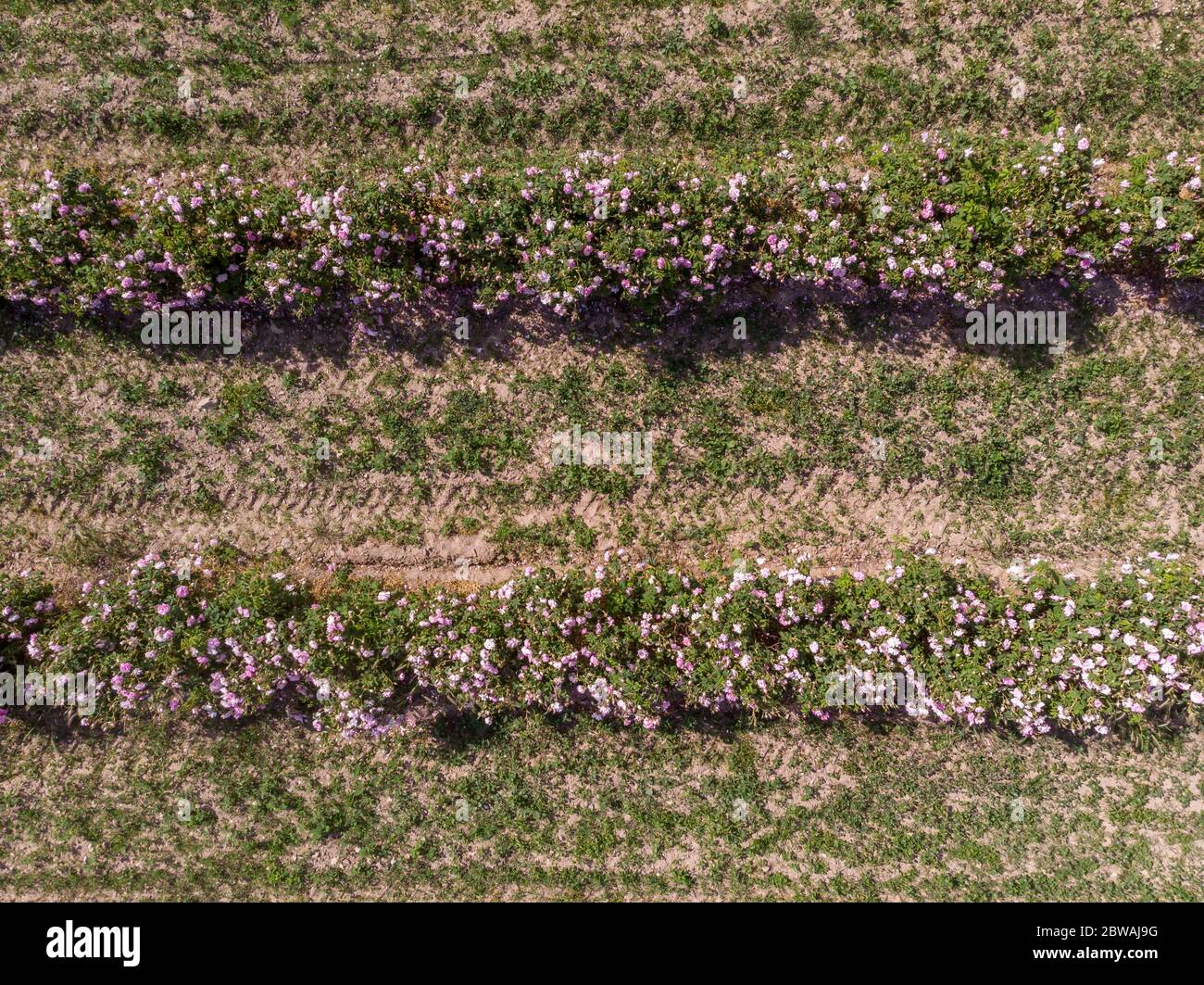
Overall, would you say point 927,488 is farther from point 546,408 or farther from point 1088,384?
Result: point 546,408

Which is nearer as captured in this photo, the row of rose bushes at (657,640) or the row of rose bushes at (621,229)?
the row of rose bushes at (657,640)

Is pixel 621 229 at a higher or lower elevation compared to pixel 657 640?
higher

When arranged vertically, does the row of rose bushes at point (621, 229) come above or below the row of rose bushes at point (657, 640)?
above

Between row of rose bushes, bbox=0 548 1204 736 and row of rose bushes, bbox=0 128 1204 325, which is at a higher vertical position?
row of rose bushes, bbox=0 128 1204 325

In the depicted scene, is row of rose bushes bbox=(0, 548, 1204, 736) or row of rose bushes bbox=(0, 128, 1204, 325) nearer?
row of rose bushes bbox=(0, 548, 1204, 736)

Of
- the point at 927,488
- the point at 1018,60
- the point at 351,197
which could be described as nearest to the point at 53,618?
the point at 351,197
